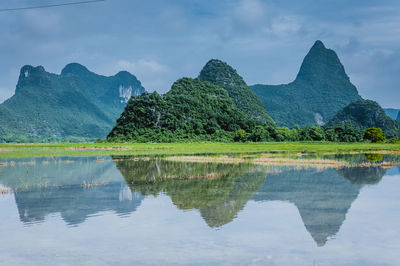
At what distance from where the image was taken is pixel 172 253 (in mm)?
6441

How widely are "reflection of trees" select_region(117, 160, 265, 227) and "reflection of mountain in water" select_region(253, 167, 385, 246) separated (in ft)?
2.55

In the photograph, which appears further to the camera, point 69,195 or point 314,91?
point 314,91

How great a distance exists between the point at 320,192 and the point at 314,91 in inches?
6659

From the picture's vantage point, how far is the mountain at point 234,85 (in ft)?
329

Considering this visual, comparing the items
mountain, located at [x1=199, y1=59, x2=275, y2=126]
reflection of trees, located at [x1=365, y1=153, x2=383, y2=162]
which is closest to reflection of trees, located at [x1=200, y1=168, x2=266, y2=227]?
reflection of trees, located at [x1=365, y1=153, x2=383, y2=162]

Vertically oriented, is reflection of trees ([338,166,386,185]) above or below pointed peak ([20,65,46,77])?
below

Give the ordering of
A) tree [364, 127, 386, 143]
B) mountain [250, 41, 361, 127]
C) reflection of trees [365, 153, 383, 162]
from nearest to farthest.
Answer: reflection of trees [365, 153, 383, 162] → tree [364, 127, 386, 143] → mountain [250, 41, 361, 127]

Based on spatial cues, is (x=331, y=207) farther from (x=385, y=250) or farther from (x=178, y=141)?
(x=178, y=141)

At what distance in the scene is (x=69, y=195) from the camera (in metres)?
12.3

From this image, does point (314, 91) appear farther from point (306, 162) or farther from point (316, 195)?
point (316, 195)

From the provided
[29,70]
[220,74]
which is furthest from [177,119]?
[29,70]

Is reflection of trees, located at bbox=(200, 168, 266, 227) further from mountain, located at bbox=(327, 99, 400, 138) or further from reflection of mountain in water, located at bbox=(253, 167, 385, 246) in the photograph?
mountain, located at bbox=(327, 99, 400, 138)

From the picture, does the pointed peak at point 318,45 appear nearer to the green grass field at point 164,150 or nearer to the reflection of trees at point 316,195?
the green grass field at point 164,150

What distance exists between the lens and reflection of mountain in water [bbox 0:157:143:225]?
32.0 feet
